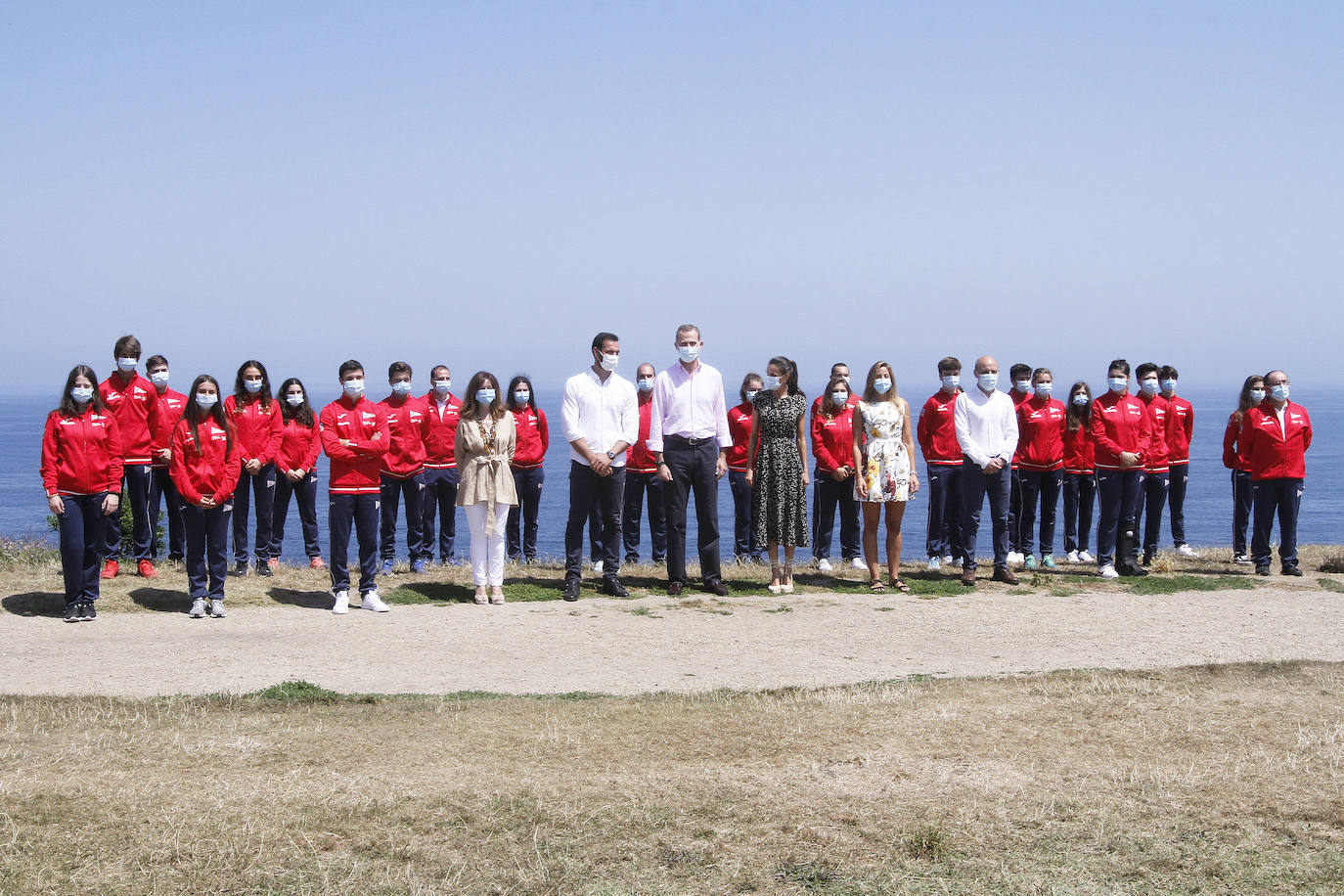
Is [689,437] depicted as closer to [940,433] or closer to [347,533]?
[347,533]

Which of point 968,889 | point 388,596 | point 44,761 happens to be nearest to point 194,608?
point 388,596

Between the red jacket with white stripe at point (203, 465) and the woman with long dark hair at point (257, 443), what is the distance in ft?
3.03

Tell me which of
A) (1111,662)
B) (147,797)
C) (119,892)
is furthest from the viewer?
(1111,662)

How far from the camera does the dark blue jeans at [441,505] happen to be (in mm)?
13195

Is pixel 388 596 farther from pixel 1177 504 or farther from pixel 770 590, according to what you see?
pixel 1177 504

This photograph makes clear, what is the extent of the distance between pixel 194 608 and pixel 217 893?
18.0 ft

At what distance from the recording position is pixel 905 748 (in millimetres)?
6285

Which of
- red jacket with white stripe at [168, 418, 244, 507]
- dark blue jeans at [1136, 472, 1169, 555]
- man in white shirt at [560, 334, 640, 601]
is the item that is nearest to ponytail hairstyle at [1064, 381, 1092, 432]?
dark blue jeans at [1136, 472, 1169, 555]

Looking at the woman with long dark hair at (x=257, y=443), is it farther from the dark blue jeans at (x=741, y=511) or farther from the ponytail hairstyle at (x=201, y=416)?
the dark blue jeans at (x=741, y=511)

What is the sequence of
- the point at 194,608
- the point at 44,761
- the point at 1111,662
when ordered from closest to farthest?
the point at 44,761
the point at 1111,662
the point at 194,608

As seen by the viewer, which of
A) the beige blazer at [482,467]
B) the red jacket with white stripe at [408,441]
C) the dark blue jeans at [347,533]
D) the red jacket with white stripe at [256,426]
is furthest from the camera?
the red jacket with white stripe at [408,441]

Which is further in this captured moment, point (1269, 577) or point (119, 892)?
point (1269, 577)

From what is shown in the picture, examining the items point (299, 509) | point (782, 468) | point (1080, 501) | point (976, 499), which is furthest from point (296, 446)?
point (1080, 501)

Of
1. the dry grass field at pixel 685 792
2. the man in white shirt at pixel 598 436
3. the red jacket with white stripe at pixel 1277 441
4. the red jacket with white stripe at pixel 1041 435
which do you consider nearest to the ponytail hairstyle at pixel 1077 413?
the red jacket with white stripe at pixel 1041 435
